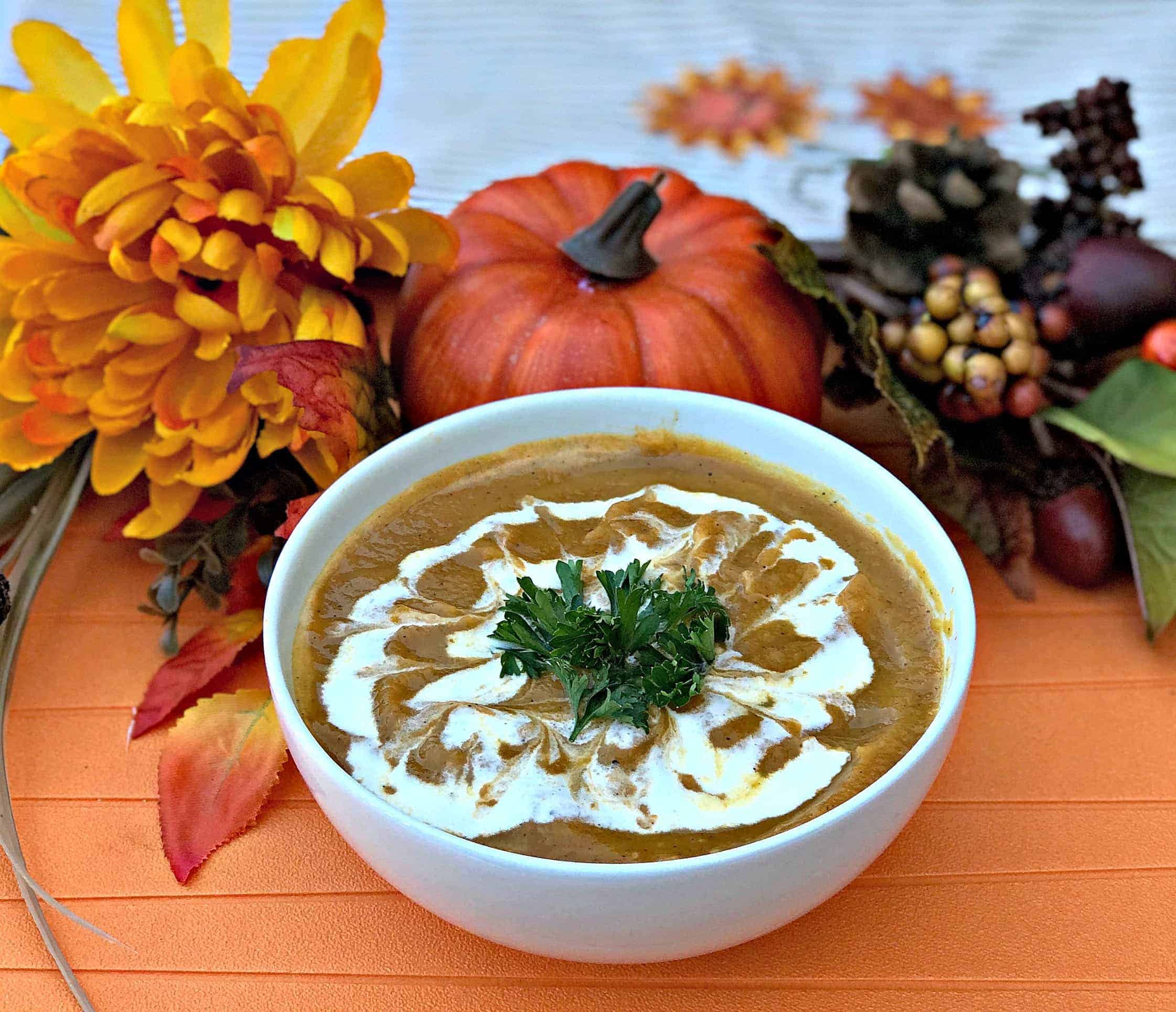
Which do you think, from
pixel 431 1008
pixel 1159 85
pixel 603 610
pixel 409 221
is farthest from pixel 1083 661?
pixel 1159 85

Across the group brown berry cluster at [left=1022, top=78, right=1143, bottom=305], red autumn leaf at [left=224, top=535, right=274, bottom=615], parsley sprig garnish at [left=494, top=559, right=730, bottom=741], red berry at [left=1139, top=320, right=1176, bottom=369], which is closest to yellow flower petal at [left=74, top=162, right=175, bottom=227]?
red autumn leaf at [left=224, top=535, right=274, bottom=615]

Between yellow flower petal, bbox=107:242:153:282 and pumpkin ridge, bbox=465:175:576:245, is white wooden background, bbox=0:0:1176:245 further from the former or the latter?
yellow flower petal, bbox=107:242:153:282

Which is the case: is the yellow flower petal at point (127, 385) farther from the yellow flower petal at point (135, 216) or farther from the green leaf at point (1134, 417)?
the green leaf at point (1134, 417)

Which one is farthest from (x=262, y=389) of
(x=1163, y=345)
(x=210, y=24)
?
(x=1163, y=345)

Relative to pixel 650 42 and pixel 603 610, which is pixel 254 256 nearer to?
pixel 603 610

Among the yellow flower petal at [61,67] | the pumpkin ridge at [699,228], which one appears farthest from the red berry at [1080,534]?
the yellow flower petal at [61,67]

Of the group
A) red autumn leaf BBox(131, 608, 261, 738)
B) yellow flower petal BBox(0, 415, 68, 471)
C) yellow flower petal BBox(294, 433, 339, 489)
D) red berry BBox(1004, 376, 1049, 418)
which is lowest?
red berry BBox(1004, 376, 1049, 418)
